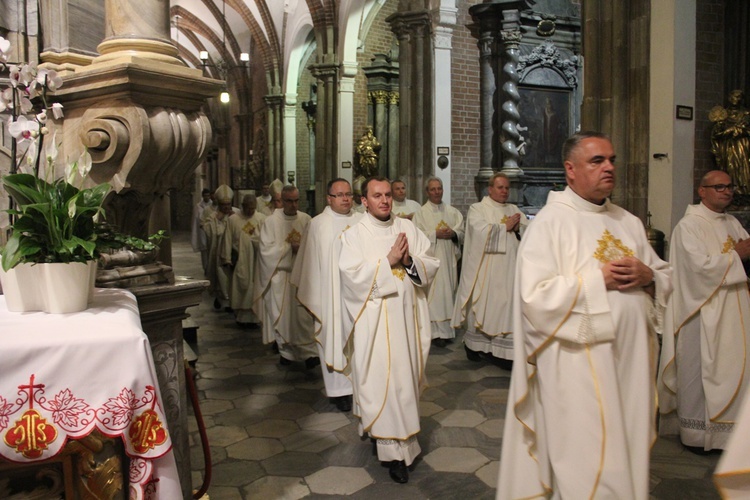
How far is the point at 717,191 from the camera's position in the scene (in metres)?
4.29

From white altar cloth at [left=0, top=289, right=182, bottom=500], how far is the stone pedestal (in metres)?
0.63

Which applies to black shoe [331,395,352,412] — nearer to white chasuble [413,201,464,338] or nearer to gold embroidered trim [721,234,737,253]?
white chasuble [413,201,464,338]

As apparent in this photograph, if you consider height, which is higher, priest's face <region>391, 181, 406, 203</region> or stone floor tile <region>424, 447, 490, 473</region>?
priest's face <region>391, 181, 406, 203</region>

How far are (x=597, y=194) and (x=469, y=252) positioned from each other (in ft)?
13.3

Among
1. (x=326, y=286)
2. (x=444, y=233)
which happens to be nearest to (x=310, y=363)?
A: (x=326, y=286)

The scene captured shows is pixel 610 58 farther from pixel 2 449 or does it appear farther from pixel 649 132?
pixel 2 449

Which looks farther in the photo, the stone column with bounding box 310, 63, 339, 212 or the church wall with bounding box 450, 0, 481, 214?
the stone column with bounding box 310, 63, 339, 212

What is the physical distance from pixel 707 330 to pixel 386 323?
83.9 inches

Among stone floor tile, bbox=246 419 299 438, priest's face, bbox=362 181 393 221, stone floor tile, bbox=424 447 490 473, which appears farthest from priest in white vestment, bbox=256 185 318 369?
stone floor tile, bbox=424 447 490 473

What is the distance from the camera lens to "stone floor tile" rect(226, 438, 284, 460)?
4186 millimetres

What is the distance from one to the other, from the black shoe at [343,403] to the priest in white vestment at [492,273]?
77.4 inches

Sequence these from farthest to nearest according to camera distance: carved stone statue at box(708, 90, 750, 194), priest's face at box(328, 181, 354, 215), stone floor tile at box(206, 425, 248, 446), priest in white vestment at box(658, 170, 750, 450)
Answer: carved stone statue at box(708, 90, 750, 194) < priest's face at box(328, 181, 354, 215) < stone floor tile at box(206, 425, 248, 446) < priest in white vestment at box(658, 170, 750, 450)

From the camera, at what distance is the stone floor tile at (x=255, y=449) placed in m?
4.19

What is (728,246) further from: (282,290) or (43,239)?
(282,290)
